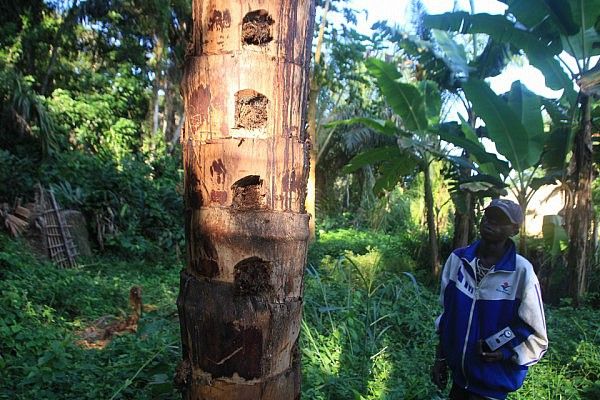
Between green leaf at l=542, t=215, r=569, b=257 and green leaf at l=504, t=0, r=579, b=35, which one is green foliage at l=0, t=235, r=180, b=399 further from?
green leaf at l=504, t=0, r=579, b=35

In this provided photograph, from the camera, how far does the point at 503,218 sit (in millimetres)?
2340

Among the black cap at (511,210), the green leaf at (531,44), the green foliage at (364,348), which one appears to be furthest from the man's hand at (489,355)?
the green leaf at (531,44)

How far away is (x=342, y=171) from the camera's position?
30.7 feet

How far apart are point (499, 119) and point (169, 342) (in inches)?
185

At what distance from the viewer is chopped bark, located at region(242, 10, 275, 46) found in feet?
3.36

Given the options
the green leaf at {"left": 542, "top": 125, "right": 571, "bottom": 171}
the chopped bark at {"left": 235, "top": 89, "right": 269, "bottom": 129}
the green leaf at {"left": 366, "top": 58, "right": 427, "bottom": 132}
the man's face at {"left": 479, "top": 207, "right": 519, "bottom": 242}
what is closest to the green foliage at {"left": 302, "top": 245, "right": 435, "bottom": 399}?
Result: the man's face at {"left": 479, "top": 207, "right": 519, "bottom": 242}

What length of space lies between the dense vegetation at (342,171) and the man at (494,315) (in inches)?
34.2

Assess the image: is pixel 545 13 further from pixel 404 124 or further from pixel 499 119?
pixel 404 124

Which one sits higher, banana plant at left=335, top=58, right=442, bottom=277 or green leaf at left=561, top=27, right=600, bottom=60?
green leaf at left=561, top=27, right=600, bottom=60

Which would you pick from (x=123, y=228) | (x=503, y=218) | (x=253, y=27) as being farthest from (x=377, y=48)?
(x=253, y=27)

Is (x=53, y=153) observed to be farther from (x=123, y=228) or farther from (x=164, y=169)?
(x=164, y=169)

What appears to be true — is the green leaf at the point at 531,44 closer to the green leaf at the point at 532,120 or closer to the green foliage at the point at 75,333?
the green leaf at the point at 532,120

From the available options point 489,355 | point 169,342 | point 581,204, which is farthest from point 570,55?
point 169,342

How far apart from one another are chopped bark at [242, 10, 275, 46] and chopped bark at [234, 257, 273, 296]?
0.47m
